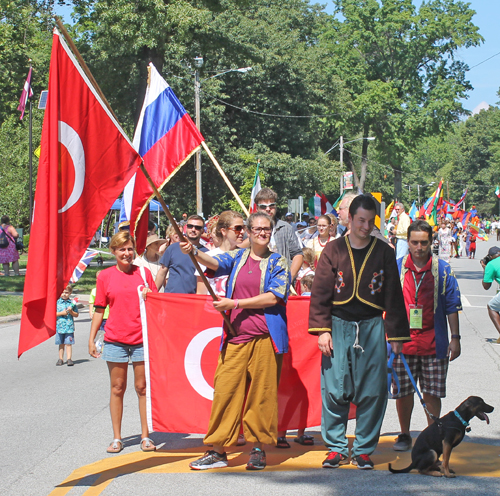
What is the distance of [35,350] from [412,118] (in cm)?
4880

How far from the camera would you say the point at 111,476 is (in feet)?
16.3

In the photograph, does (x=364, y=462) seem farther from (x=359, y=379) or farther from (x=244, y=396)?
(x=244, y=396)

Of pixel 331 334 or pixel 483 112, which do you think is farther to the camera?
pixel 483 112

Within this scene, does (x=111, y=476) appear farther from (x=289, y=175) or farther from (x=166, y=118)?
(x=289, y=175)

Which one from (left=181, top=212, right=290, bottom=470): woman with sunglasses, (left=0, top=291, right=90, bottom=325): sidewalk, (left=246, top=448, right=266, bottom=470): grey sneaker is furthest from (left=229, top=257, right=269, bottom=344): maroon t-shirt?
(left=0, top=291, right=90, bottom=325): sidewalk

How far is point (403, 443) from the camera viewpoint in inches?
219

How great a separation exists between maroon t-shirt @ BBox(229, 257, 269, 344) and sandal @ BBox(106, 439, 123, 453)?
1.43 metres

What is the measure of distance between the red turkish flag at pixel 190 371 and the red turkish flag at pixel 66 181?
50.9 inches

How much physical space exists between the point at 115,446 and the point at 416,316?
2.62 metres

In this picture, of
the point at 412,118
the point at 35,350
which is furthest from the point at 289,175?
the point at 35,350

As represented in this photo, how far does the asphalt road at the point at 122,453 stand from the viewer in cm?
461

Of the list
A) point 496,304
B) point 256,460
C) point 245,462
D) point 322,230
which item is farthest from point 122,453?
point 496,304

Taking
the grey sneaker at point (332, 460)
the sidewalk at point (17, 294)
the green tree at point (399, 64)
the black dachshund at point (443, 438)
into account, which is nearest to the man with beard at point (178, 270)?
the grey sneaker at point (332, 460)

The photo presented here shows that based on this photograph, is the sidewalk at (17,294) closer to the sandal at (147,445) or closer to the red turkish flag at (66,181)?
the sandal at (147,445)
